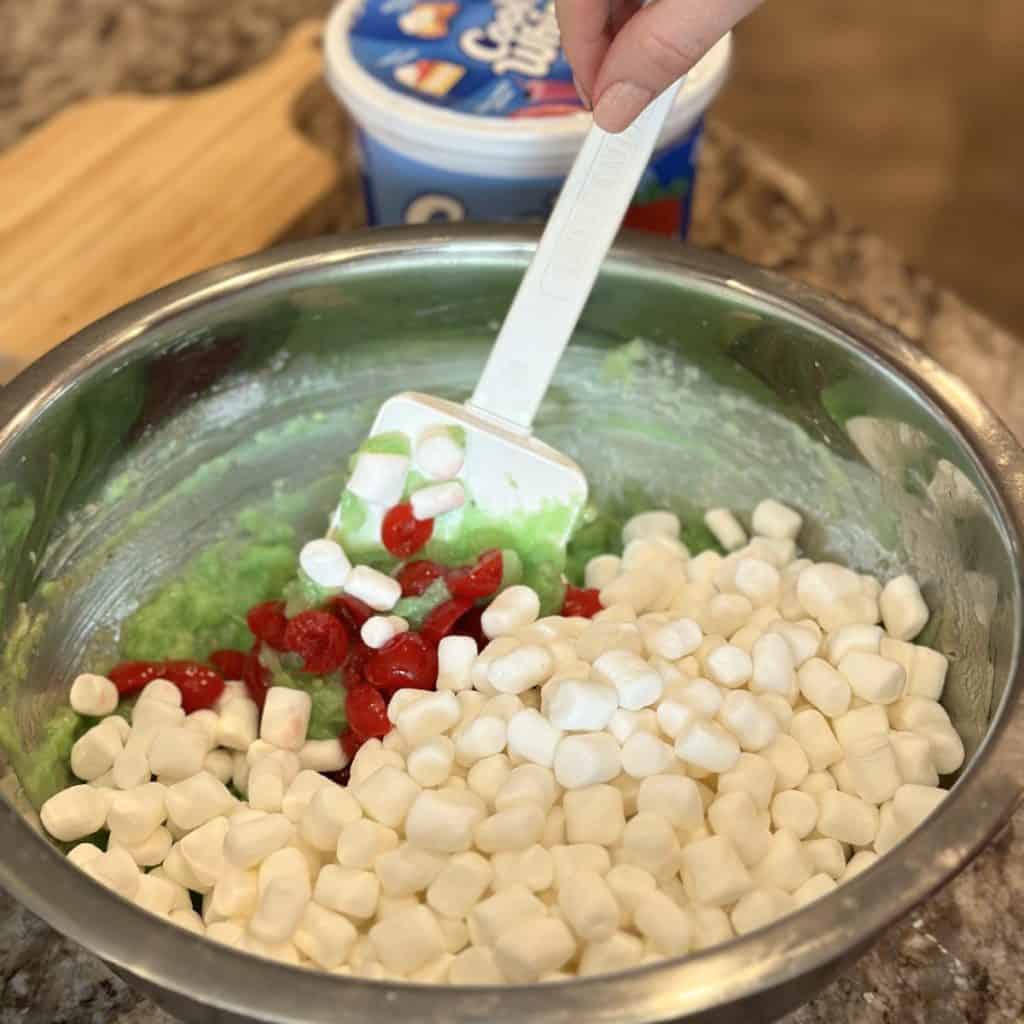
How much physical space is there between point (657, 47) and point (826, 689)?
48 centimetres

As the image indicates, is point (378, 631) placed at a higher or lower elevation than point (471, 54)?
lower

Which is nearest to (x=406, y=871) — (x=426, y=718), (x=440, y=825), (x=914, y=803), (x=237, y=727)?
(x=440, y=825)

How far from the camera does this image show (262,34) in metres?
1.72

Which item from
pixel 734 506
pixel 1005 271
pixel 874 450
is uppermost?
pixel 874 450

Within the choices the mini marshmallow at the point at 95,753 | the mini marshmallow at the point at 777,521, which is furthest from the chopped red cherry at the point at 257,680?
the mini marshmallow at the point at 777,521

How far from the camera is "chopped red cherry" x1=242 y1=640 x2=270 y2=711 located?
104cm

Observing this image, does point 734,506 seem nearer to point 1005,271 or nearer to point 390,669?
point 390,669

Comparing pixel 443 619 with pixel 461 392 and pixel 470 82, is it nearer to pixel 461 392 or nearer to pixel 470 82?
pixel 461 392

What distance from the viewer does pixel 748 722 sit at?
93 centimetres

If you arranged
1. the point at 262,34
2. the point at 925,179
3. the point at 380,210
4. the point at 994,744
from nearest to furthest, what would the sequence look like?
the point at 994,744 → the point at 380,210 → the point at 262,34 → the point at 925,179

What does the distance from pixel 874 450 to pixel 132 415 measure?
615 mm

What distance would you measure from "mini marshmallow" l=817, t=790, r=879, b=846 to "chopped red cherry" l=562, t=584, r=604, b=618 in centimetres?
27

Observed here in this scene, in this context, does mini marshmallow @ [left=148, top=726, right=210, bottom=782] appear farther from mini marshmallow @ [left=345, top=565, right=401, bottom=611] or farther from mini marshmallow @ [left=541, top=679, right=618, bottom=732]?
mini marshmallow @ [left=541, top=679, right=618, bottom=732]

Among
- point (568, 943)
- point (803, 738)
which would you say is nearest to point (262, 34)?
point (803, 738)
